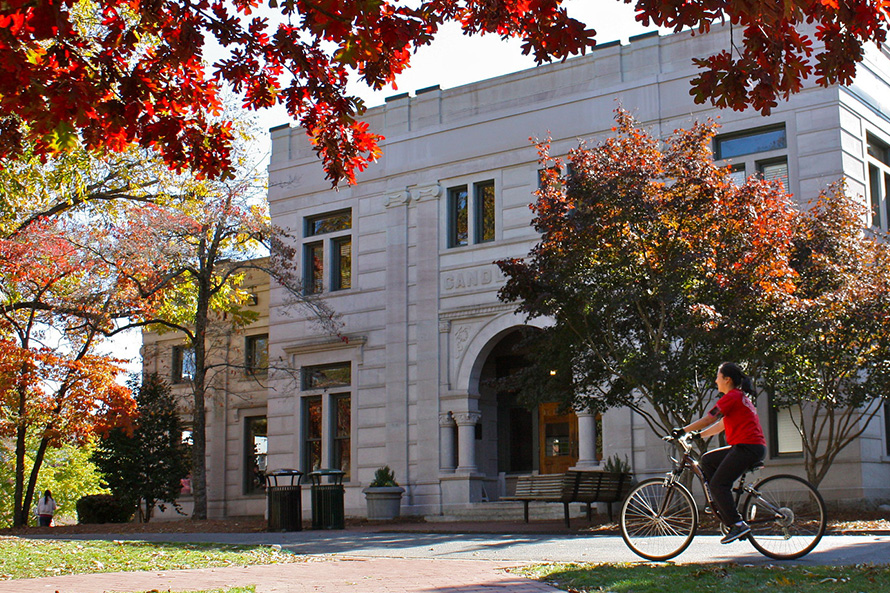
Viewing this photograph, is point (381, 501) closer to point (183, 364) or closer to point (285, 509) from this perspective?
point (285, 509)

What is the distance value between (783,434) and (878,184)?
19.6 feet

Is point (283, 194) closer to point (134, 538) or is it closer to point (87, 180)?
point (87, 180)

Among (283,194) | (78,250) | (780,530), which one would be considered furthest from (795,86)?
(283,194)

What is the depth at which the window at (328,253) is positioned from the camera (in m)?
27.5

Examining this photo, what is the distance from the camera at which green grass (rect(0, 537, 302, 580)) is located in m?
10.4

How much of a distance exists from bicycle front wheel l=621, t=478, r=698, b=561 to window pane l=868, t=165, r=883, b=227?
15.0 meters

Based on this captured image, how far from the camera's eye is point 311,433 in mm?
27344

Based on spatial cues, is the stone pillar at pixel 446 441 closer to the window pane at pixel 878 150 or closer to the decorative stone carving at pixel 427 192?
the decorative stone carving at pixel 427 192

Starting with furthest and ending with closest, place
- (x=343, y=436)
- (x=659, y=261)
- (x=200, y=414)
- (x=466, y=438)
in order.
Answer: (x=343, y=436) → (x=200, y=414) → (x=466, y=438) → (x=659, y=261)

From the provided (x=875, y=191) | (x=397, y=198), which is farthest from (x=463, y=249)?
(x=875, y=191)

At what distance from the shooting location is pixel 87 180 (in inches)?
874

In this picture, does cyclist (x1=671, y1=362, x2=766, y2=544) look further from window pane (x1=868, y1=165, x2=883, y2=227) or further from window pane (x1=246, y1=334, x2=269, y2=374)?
window pane (x1=246, y1=334, x2=269, y2=374)

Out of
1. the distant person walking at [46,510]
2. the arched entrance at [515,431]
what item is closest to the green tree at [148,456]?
the distant person walking at [46,510]

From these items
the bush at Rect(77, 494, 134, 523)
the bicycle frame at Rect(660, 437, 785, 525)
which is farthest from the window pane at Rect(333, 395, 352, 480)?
the bicycle frame at Rect(660, 437, 785, 525)
